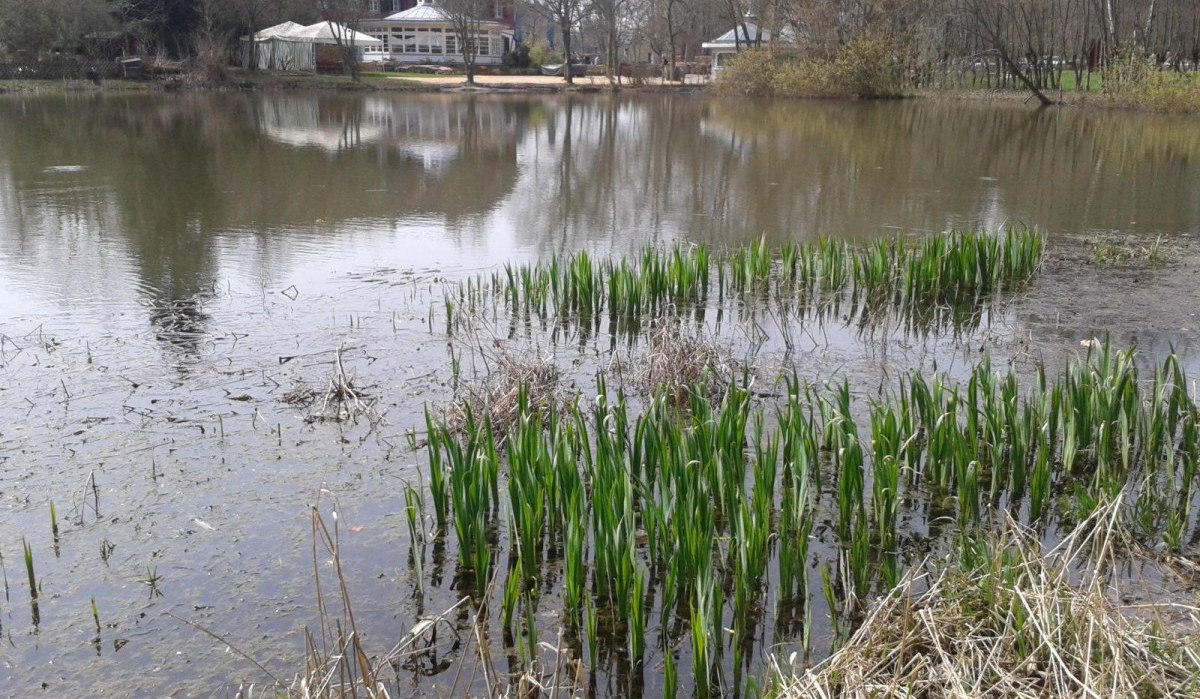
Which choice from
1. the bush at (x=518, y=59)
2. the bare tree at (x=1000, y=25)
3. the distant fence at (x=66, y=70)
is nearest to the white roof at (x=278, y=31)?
the distant fence at (x=66, y=70)

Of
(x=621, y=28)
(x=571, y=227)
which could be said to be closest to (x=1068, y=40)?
(x=621, y=28)

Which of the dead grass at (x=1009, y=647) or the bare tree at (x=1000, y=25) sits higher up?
the bare tree at (x=1000, y=25)

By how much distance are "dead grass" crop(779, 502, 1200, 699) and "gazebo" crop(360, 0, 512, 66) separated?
49892 mm

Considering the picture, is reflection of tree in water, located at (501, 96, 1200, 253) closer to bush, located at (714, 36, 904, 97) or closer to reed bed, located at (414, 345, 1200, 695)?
reed bed, located at (414, 345, 1200, 695)

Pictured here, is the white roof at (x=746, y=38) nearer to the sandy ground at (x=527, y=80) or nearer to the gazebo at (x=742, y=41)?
the gazebo at (x=742, y=41)

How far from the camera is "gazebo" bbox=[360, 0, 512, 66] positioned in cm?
5122

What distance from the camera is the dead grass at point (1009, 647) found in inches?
106

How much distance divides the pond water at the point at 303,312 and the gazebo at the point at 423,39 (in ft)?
105

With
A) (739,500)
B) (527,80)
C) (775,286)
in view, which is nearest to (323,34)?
(527,80)

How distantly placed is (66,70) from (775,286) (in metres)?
35.5

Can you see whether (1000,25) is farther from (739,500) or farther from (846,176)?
(739,500)

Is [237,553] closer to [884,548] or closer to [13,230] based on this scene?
[884,548]

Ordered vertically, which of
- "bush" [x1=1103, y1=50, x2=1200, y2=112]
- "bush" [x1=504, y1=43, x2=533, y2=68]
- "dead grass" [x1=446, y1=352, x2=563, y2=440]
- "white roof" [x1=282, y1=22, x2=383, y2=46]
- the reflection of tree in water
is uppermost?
"white roof" [x1=282, y1=22, x2=383, y2=46]

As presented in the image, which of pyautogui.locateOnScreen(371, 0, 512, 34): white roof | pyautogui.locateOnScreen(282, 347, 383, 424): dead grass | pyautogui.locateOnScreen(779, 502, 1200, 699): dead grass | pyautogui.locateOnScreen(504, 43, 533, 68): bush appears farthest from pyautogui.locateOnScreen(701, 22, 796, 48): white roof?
pyautogui.locateOnScreen(779, 502, 1200, 699): dead grass
